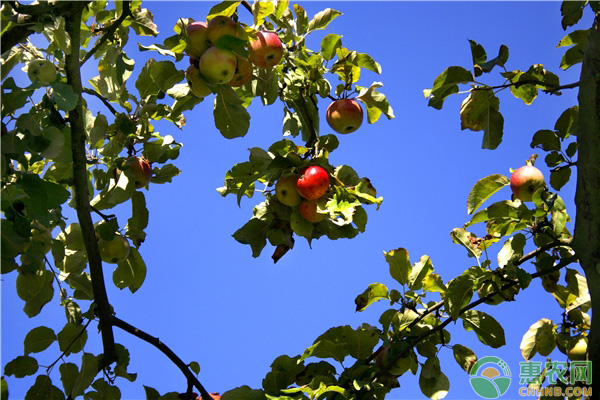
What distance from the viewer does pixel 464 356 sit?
2.44 metres

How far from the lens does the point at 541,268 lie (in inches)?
86.3

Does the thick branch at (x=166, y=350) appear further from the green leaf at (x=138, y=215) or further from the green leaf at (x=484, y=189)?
the green leaf at (x=484, y=189)

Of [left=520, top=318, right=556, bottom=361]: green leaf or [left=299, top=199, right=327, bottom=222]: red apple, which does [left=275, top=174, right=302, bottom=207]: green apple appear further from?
[left=520, top=318, right=556, bottom=361]: green leaf

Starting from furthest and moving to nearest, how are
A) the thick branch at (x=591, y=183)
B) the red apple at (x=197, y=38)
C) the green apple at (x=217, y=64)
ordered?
1. the red apple at (x=197, y=38)
2. the green apple at (x=217, y=64)
3. the thick branch at (x=591, y=183)

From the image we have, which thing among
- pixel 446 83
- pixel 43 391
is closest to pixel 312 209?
pixel 446 83

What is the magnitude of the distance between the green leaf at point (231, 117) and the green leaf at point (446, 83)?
75 centimetres

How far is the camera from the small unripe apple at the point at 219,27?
2.09m

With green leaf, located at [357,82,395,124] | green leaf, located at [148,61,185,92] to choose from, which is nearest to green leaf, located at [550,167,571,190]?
green leaf, located at [357,82,395,124]

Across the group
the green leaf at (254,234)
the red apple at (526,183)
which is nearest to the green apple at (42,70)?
the green leaf at (254,234)

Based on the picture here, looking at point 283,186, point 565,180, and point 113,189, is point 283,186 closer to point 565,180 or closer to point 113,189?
point 113,189

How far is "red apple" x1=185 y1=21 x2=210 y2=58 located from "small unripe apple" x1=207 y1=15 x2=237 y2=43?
36 mm

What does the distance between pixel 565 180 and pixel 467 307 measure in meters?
0.66

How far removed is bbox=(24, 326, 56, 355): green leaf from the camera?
233 centimetres

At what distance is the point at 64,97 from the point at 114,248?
777 mm
